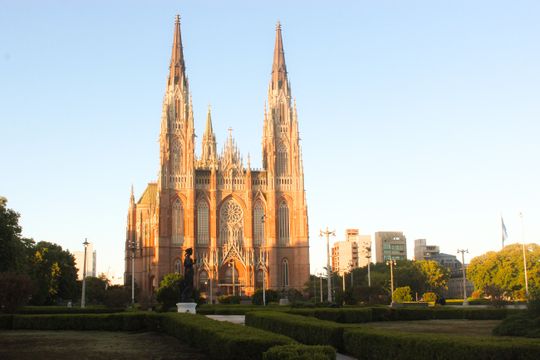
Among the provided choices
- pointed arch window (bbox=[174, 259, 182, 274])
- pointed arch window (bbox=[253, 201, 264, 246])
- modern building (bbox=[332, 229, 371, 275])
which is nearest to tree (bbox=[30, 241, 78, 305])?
pointed arch window (bbox=[174, 259, 182, 274])

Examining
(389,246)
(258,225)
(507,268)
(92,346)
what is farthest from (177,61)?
(389,246)

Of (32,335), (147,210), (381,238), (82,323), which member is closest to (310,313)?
(82,323)

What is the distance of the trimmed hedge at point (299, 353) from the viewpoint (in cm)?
1263

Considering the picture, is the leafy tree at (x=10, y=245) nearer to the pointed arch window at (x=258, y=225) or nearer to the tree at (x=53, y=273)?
the tree at (x=53, y=273)

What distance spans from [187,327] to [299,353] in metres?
9.97

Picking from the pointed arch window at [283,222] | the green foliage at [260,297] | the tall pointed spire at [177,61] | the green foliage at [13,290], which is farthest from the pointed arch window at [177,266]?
the green foliage at [13,290]

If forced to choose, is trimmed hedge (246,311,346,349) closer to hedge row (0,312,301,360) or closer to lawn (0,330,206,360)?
hedge row (0,312,301,360)

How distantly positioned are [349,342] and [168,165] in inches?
2957

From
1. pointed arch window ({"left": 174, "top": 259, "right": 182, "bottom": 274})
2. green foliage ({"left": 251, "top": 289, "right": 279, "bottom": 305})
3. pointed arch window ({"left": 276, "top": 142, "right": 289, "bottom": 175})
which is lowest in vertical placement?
green foliage ({"left": 251, "top": 289, "right": 279, "bottom": 305})

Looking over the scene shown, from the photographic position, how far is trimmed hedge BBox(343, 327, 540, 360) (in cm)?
1288

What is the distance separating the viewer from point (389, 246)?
178500mm

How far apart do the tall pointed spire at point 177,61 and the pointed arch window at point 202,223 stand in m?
19.4

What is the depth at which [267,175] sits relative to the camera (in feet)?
311

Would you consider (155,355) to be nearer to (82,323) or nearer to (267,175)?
(82,323)
